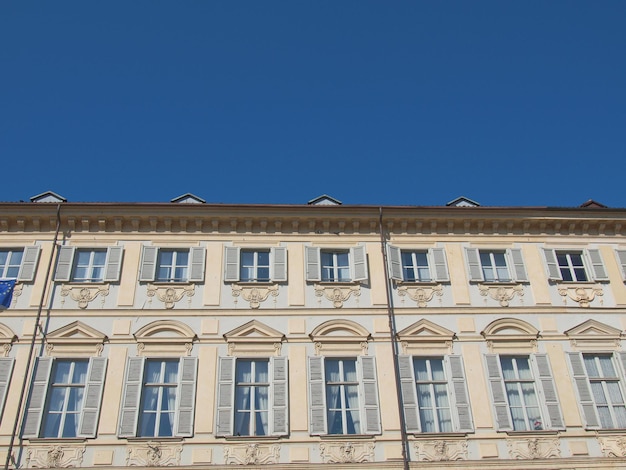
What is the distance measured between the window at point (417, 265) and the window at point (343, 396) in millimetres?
3056

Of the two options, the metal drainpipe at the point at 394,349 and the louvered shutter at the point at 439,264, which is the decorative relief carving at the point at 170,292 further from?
the louvered shutter at the point at 439,264

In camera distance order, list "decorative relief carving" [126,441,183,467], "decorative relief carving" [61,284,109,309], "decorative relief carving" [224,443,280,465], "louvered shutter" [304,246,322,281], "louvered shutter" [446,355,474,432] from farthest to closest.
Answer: "louvered shutter" [304,246,322,281]
"decorative relief carving" [61,284,109,309]
"louvered shutter" [446,355,474,432]
"decorative relief carving" [224,443,280,465]
"decorative relief carving" [126,441,183,467]

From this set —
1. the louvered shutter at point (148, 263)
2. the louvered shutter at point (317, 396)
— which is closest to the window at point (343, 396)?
the louvered shutter at point (317, 396)

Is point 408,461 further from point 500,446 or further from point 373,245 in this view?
point 373,245

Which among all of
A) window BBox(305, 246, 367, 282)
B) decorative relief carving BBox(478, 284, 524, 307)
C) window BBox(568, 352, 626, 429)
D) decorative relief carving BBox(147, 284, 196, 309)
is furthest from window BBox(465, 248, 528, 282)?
decorative relief carving BBox(147, 284, 196, 309)

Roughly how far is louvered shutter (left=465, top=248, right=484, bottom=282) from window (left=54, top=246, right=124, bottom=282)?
10314 mm

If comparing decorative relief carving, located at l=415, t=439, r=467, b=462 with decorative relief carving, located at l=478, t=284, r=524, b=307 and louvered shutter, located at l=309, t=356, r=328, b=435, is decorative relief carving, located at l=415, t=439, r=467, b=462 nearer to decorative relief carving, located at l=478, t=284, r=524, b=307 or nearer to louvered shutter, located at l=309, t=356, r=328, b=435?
louvered shutter, located at l=309, t=356, r=328, b=435

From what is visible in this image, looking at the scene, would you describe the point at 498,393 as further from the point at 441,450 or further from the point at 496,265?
the point at 496,265

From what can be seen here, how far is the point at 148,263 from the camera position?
60.5ft

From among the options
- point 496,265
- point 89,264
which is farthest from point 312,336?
point 89,264

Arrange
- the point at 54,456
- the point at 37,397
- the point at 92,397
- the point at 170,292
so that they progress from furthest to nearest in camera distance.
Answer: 1. the point at 170,292
2. the point at 92,397
3. the point at 37,397
4. the point at 54,456

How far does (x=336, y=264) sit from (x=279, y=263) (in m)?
1.74

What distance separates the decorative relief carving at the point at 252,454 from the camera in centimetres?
1549

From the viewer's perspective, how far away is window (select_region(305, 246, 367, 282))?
61.1 feet
